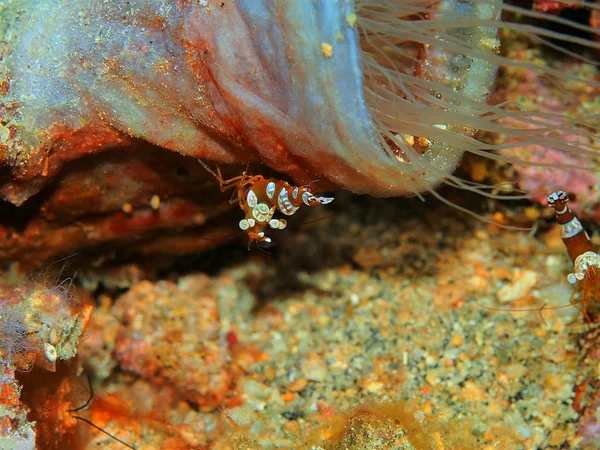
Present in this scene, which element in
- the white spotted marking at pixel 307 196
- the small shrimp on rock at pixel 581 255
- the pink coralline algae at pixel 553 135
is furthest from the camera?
the pink coralline algae at pixel 553 135

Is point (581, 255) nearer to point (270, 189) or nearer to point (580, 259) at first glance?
point (580, 259)

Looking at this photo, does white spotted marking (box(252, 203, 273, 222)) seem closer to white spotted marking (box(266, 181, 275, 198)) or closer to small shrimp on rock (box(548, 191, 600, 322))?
white spotted marking (box(266, 181, 275, 198))

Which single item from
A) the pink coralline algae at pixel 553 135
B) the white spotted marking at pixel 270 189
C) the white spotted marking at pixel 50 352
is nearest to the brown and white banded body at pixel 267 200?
the white spotted marking at pixel 270 189

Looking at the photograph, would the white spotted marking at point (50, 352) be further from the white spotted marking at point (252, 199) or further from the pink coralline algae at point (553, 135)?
the pink coralline algae at point (553, 135)

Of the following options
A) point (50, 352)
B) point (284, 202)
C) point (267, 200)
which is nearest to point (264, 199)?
point (267, 200)

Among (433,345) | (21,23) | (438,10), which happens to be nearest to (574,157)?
(433,345)
